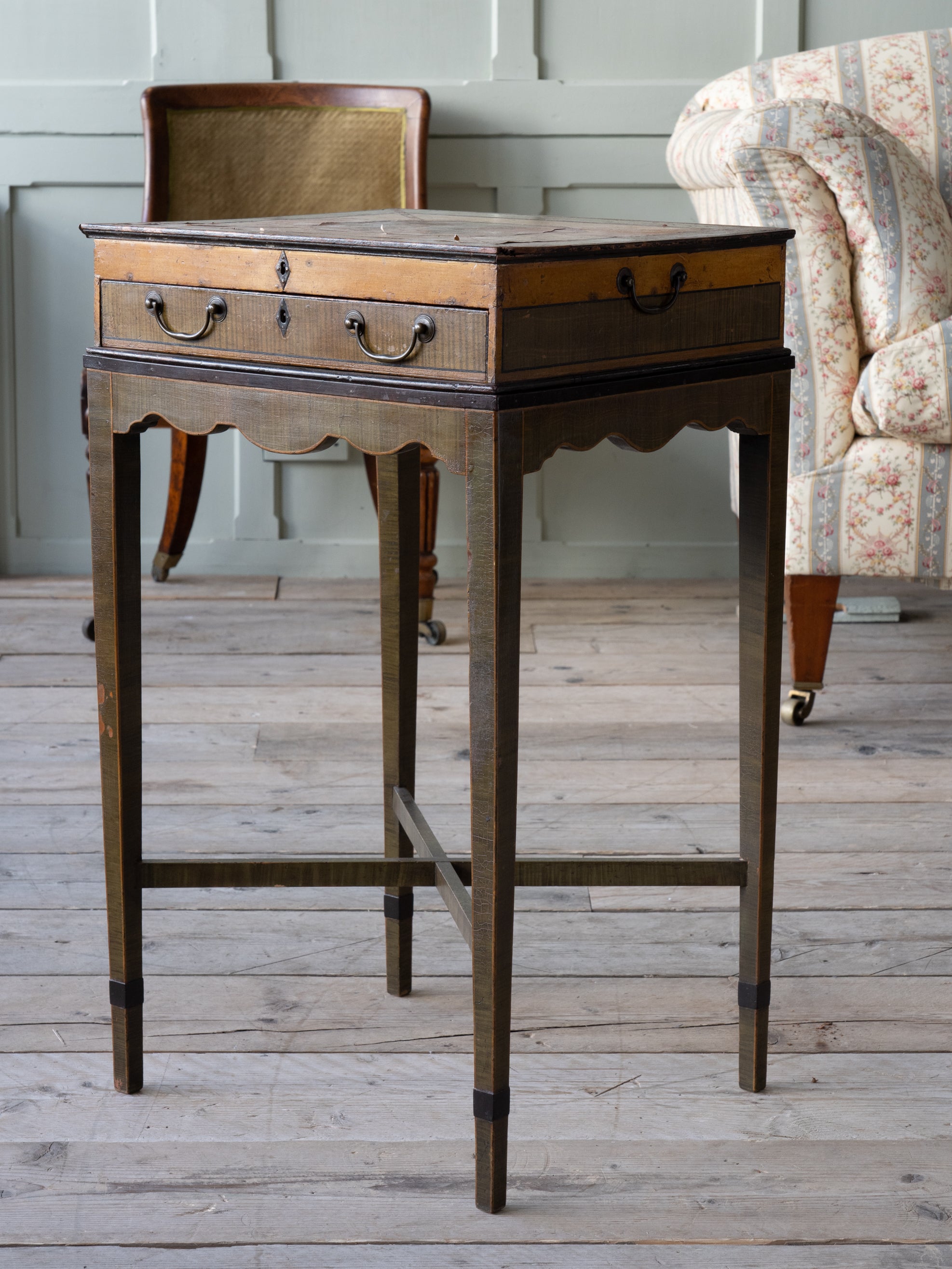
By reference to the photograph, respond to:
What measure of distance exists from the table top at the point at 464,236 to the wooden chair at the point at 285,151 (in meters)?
1.70

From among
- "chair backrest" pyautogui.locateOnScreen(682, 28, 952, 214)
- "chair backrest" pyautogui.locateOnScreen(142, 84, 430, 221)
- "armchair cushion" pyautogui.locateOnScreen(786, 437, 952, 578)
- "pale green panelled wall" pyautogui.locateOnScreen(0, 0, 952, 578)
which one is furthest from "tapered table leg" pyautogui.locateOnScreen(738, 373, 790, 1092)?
"pale green panelled wall" pyautogui.locateOnScreen(0, 0, 952, 578)

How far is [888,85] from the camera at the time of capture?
8.86 ft

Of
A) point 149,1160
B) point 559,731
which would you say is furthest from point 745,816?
point 559,731

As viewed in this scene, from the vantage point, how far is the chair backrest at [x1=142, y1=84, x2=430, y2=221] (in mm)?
2951

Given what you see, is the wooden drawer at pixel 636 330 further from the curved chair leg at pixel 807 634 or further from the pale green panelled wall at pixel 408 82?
the pale green panelled wall at pixel 408 82

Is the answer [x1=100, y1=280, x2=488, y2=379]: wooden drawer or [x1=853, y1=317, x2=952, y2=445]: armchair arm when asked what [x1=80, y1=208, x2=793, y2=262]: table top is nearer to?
[x1=100, y1=280, x2=488, y2=379]: wooden drawer

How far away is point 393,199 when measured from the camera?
304 centimetres

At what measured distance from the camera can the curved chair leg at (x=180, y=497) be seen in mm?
3094

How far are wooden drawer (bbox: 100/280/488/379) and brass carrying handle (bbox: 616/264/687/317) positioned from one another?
133 millimetres

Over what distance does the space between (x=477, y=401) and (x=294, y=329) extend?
0.17 meters

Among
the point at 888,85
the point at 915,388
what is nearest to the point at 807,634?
the point at 915,388

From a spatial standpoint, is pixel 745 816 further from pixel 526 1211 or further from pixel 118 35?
pixel 118 35

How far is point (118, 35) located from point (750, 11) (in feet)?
4.65

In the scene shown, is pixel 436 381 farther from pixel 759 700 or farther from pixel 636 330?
pixel 759 700
